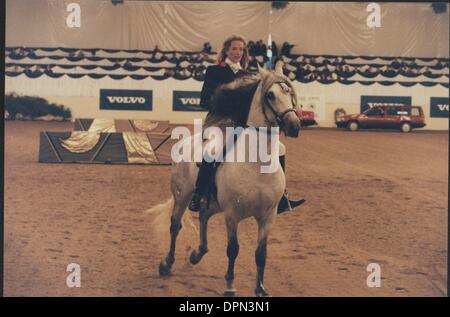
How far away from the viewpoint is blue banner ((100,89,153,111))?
15.7 m

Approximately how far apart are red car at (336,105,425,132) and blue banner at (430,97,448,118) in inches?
15.2

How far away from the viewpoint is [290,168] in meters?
13.1

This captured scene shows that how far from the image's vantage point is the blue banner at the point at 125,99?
1565 centimetres

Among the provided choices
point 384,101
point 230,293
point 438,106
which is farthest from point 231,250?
point 438,106

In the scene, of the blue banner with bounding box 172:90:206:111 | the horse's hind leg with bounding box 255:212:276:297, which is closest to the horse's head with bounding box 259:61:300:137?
the horse's hind leg with bounding box 255:212:276:297

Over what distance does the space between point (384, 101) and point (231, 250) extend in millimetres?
14248

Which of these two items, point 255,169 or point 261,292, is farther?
point 261,292

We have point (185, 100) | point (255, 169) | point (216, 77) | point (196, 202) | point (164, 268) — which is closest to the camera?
point (255, 169)

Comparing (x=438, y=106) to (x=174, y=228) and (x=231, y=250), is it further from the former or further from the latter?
(x=231, y=250)

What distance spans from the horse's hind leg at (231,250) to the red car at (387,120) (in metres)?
14.7

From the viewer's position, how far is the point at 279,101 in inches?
197

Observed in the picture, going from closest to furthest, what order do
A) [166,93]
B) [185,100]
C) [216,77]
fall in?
1. [216,77]
2. [166,93]
3. [185,100]
